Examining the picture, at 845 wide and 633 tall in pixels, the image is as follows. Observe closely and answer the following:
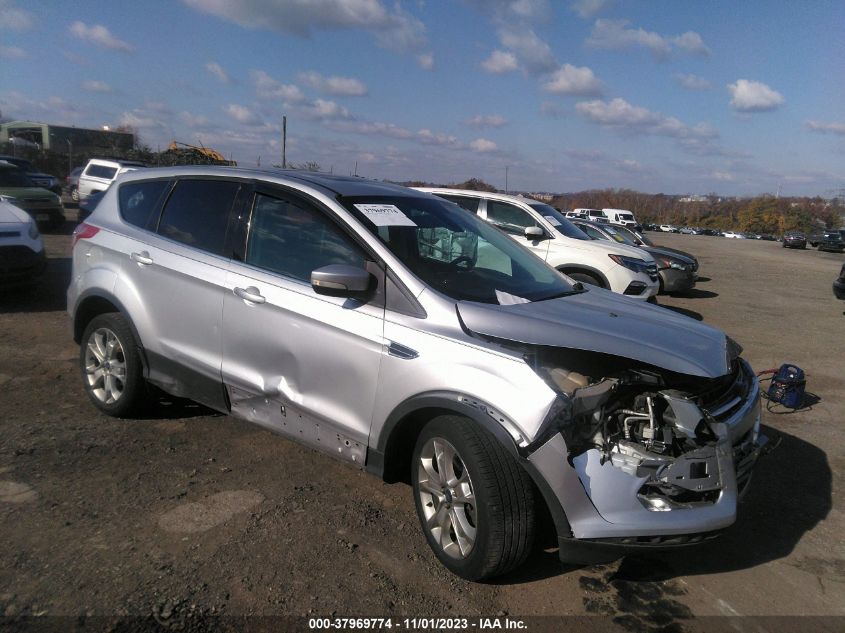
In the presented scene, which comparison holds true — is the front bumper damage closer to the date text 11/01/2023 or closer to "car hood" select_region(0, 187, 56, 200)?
the date text 11/01/2023

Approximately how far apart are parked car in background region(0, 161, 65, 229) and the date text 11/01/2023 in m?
14.1

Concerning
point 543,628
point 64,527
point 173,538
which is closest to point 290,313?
point 173,538

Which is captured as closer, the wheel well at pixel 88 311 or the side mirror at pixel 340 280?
the side mirror at pixel 340 280

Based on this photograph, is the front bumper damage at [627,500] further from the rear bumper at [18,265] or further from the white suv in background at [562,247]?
the rear bumper at [18,265]

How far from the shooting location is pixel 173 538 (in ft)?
9.96

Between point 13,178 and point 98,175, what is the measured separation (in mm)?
4312

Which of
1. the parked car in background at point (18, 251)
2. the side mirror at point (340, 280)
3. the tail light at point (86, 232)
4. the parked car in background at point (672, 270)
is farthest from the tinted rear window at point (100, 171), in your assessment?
the side mirror at point (340, 280)

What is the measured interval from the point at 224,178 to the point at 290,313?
1.27 meters

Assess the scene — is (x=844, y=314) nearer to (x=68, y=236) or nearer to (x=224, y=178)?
(x=224, y=178)

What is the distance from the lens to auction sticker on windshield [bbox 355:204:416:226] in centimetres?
342

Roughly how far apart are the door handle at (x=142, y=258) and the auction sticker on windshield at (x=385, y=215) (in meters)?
1.61

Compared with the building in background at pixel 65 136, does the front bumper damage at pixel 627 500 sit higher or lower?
lower

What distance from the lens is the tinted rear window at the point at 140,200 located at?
4352 mm

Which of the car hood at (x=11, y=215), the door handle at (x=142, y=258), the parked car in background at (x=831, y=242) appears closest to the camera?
the door handle at (x=142, y=258)
